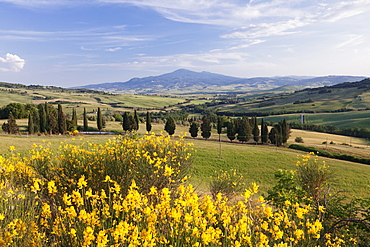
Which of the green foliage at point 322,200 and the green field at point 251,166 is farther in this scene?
the green field at point 251,166

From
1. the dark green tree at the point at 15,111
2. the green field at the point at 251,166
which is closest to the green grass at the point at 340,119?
the green field at the point at 251,166

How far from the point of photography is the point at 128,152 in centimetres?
849

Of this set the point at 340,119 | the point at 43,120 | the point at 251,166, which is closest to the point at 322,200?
the point at 251,166

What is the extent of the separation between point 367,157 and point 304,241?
46113 mm

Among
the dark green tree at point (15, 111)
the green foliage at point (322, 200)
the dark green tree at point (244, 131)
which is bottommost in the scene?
the dark green tree at point (244, 131)

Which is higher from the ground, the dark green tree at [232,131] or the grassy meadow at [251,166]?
the dark green tree at [232,131]

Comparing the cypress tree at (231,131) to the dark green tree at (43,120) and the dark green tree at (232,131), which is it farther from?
the dark green tree at (43,120)

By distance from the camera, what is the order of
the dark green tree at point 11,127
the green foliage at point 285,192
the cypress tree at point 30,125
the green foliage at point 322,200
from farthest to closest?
the cypress tree at point 30,125
the dark green tree at point 11,127
the green foliage at point 285,192
the green foliage at point 322,200

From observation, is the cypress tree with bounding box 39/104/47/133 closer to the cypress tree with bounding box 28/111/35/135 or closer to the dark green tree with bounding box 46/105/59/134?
the dark green tree with bounding box 46/105/59/134

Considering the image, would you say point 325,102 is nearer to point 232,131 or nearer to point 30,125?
point 232,131

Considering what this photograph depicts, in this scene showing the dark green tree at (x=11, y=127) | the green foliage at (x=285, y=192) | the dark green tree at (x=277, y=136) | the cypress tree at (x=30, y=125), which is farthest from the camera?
the dark green tree at (x=277, y=136)

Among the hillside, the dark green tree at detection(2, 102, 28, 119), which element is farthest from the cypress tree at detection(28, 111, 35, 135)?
the hillside

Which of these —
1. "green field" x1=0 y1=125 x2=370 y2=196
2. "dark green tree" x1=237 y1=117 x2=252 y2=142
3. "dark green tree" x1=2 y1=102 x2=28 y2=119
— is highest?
"dark green tree" x1=2 y1=102 x2=28 y2=119

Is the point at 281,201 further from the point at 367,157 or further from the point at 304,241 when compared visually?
the point at 367,157
